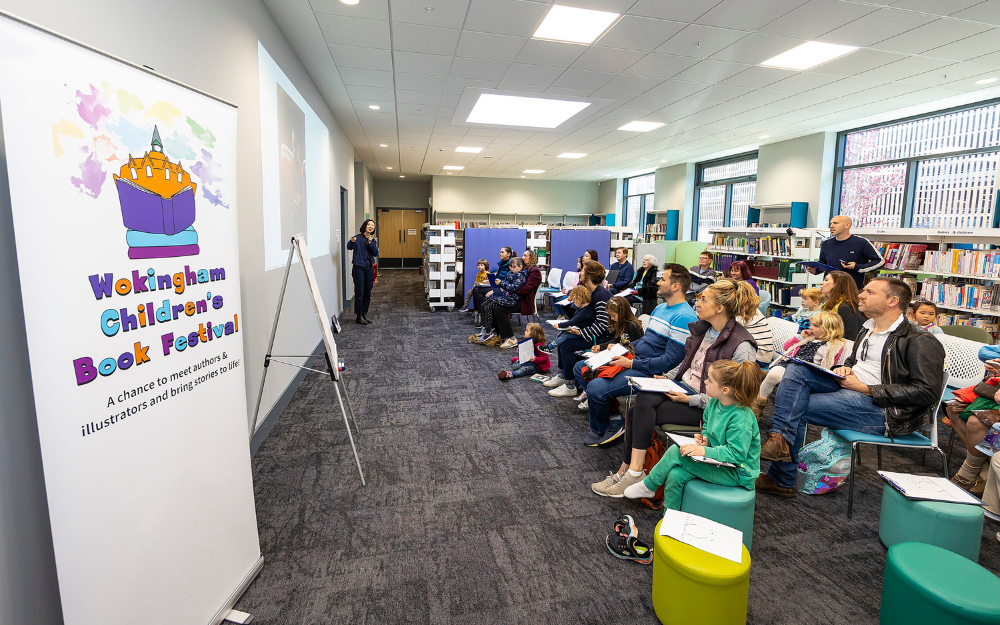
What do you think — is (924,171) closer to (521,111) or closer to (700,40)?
(700,40)

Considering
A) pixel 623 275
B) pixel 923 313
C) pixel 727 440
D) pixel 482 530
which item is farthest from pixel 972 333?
pixel 623 275

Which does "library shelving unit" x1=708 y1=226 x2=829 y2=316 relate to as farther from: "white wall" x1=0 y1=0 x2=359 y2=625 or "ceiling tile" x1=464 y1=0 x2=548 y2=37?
"white wall" x1=0 y1=0 x2=359 y2=625

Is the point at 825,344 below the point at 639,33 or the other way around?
below

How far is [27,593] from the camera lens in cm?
151

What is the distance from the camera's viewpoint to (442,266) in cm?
938

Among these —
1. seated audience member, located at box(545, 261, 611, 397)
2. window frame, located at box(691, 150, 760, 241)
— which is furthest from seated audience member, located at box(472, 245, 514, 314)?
window frame, located at box(691, 150, 760, 241)

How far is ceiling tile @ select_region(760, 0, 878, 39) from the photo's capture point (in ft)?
12.6

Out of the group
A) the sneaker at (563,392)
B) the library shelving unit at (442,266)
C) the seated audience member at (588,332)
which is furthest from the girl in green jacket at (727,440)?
the library shelving unit at (442,266)

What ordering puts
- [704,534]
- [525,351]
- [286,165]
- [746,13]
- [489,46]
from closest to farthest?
1. [704,534]
2. [746,13]
3. [286,165]
4. [489,46]
5. [525,351]

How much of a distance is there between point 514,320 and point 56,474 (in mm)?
7192

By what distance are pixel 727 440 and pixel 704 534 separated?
0.52 m

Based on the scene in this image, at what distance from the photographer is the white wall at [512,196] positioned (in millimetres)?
16516

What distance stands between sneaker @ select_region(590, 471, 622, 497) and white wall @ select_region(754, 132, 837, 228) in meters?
7.84

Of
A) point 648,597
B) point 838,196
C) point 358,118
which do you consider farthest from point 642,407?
point 838,196
